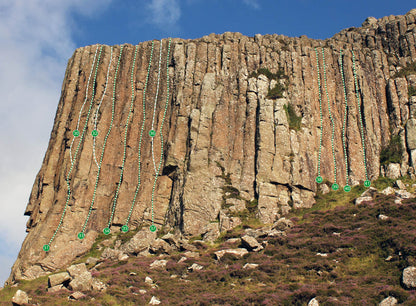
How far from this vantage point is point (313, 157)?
60.9 meters

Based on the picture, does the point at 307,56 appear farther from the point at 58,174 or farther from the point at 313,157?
the point at 58,174

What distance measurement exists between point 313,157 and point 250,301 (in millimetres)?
31128

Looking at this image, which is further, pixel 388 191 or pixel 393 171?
pixel 393 171

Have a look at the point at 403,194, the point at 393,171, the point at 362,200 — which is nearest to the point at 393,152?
the point at 393,171

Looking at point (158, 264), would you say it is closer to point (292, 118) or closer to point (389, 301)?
point (389, 301)

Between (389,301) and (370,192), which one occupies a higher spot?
(370,192)

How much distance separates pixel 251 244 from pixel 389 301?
16749mm

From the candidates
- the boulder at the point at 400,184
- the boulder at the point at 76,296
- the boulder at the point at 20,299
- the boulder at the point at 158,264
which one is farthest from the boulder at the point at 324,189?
the boulder at the point at 20,299

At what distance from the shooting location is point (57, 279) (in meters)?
39.1

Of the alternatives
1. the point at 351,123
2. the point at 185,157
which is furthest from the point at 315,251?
the point at 351,123

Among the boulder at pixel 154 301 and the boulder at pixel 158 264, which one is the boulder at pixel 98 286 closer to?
the boulder at pixel 154 301

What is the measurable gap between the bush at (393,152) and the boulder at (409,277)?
3071 centimetres

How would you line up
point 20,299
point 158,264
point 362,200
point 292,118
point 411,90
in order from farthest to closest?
1. point 411,90
2. point 292,118
3. point 362,200
4. point 158,264
5. point 20,299

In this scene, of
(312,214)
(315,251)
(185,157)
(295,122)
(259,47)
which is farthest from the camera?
(259,47)
